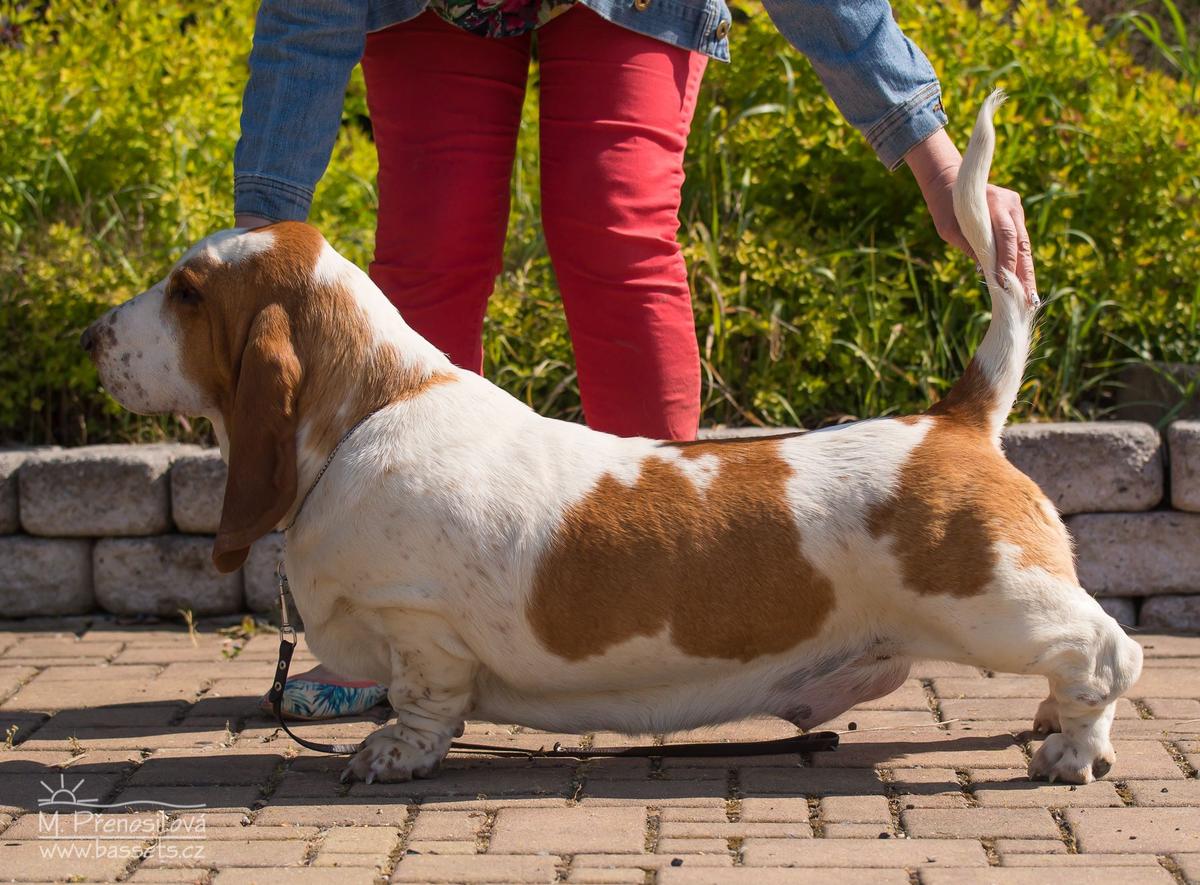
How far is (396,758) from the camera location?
3.09m

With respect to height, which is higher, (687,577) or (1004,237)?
(1004,237)

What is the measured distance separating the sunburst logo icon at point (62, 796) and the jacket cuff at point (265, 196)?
1.30 meters

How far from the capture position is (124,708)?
12.4ft

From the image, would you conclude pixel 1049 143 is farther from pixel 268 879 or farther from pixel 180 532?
pixel 268 879

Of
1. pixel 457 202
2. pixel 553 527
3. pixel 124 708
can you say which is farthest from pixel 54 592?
pixel 553 527

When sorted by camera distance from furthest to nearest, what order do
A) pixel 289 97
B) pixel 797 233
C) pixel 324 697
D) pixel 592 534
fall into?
pixel 797 233
pixel 324 697
pixel 289 97
pixel 592 534

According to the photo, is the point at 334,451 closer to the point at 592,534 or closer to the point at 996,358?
the point at 592,534

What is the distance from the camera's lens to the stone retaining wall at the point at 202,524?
Result: 4535mm

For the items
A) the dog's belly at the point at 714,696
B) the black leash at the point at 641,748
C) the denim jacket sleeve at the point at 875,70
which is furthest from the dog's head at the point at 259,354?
the denim jacket sleeve at the point at 875,70

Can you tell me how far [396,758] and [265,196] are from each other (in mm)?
1290

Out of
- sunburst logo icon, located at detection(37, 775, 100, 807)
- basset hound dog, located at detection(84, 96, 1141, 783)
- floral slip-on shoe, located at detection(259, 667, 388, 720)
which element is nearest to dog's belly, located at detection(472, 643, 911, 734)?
basset hound dog, located at detection(84, 96, 1141, 783)

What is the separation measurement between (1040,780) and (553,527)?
1115 millimetres

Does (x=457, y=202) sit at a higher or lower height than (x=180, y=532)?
higher

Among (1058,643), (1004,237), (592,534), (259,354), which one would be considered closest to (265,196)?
(259,354)
